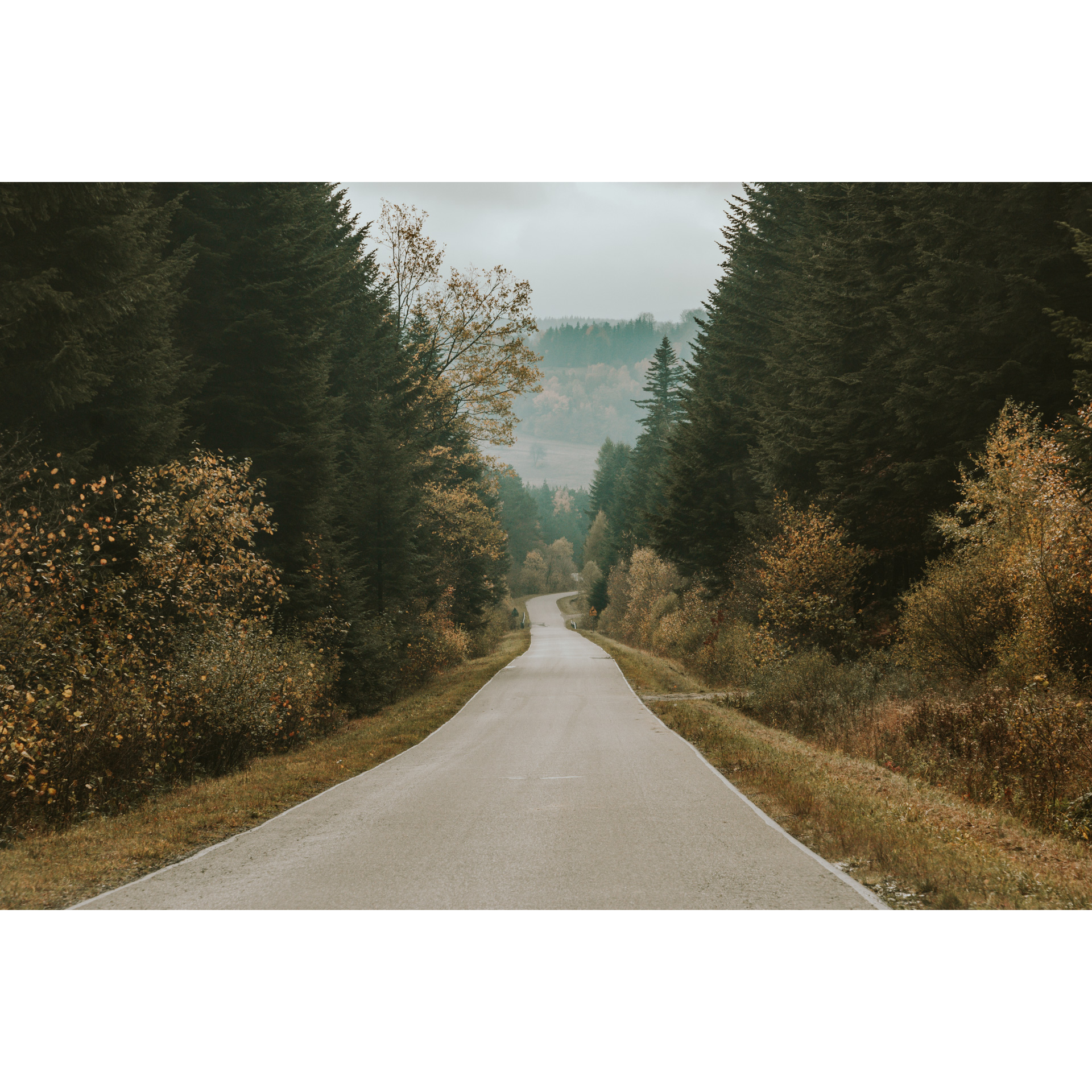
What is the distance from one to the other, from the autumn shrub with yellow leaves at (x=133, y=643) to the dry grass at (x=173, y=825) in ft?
1.95

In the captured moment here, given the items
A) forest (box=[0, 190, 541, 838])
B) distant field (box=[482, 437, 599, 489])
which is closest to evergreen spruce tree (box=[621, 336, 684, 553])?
forest (box=[0, 190, 541, 838])

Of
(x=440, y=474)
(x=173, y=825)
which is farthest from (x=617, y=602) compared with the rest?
(x=173, y=825)

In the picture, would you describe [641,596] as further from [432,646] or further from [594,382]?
[594,382]

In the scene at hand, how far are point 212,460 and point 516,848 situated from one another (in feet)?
32.7

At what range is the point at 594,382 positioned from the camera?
112812mm

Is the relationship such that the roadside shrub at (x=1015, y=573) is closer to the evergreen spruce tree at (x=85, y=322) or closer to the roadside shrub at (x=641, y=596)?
the evergreen spruce tree at (x=85, y=322)

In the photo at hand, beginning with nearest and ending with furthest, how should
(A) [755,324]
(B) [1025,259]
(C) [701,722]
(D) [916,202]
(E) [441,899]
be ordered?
(E) [441,899] → (B) [1025,259] → (C) [701,722] → (D) [916,202] → (A) [755,324]

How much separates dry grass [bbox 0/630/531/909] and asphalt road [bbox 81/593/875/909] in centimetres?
37

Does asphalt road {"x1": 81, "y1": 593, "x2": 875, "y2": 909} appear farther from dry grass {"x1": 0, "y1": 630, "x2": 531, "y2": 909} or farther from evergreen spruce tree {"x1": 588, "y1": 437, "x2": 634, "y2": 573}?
evergreen spruce tree {"x1": 588, "y1": 437, "x2": 634, "y2": 573}

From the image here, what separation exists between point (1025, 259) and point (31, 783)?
18.4 meters

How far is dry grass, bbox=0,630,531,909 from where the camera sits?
686 centimetres

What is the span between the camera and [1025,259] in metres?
15.6
